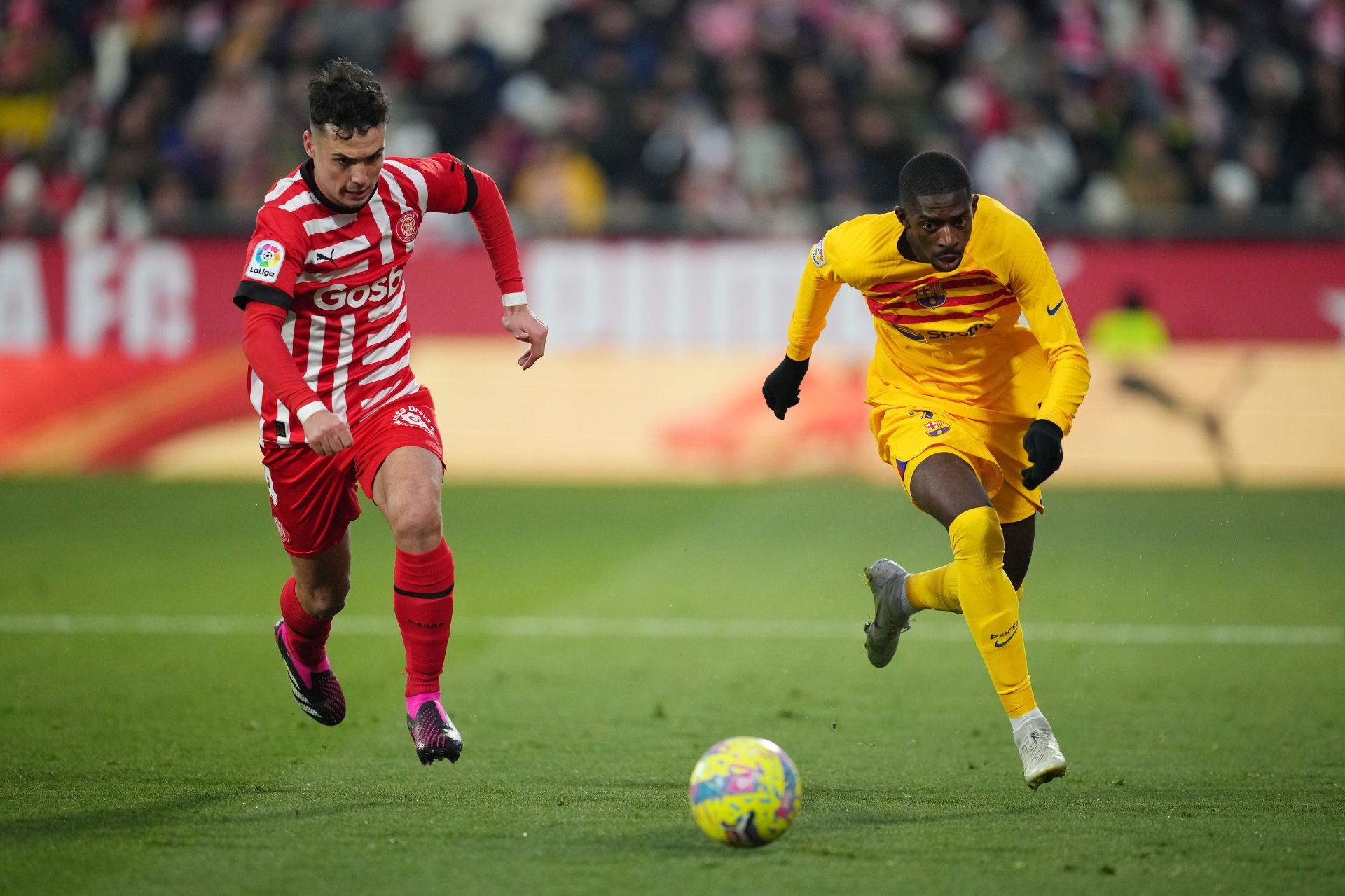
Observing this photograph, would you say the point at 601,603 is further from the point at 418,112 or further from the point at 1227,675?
the point at 418,112

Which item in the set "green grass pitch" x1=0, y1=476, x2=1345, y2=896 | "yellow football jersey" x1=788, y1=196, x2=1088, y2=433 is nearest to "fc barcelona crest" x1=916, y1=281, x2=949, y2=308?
"yellow football jersey" x1=788, y1=196, x2=1088, y2=433

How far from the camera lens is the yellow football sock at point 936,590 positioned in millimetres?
5473

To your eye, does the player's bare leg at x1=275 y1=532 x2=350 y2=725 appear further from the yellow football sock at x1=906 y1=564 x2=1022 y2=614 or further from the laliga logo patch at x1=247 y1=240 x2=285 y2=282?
the yellow football sock at x1=906 y1=564 x2=1022 y2=614

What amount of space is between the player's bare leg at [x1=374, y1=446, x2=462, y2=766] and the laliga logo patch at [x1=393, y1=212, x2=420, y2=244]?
0.76m

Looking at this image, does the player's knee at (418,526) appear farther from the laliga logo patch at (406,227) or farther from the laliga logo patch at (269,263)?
the laliga logo patch at (406,227)

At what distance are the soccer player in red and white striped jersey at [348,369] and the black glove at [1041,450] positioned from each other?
1828mm

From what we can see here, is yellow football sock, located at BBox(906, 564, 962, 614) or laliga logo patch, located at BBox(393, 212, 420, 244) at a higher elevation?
laliga logo patch, located at BBox(393, 212, 420, 244)

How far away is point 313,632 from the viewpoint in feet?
19.7

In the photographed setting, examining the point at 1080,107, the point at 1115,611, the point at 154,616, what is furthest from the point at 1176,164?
the point at 154,616

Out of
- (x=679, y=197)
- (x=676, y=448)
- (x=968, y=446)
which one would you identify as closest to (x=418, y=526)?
(x=968, y=446)

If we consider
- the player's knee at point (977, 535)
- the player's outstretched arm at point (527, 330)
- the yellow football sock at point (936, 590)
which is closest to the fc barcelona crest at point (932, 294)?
the player's knee at point (977, 535)

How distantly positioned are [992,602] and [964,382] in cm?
89

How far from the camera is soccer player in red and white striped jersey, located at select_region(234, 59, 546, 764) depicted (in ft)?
16.9

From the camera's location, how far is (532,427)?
1475cm
